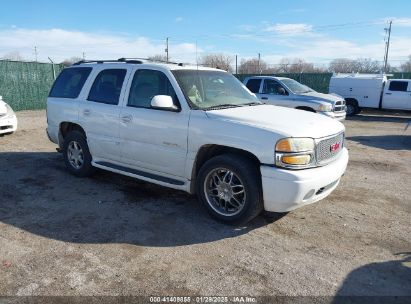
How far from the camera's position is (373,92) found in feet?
58.8

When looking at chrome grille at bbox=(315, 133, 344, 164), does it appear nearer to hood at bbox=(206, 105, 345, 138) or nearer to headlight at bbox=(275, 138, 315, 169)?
hood at bbox=(206, 105, 345, 138)

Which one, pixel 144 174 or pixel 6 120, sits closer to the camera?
pixel 144 174

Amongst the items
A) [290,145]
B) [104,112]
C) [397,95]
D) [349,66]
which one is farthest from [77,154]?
[349,66]

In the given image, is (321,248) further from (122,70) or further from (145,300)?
(122,70)

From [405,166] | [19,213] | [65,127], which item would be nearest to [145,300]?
[19,213]

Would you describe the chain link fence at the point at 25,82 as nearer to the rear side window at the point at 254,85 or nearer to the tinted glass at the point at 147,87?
the rear side window at the point at 254,85

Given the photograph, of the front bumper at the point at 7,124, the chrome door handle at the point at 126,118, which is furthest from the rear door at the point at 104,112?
the front bumper at the point at 7,124

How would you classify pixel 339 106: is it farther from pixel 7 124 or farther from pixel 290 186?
pixel 7 124

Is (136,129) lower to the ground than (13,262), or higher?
higher

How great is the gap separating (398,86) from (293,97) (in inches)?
316

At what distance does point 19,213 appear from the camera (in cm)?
481

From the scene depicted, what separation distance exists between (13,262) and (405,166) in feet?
23.7

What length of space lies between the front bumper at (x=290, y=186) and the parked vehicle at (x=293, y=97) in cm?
853

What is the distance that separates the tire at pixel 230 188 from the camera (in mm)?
4180
